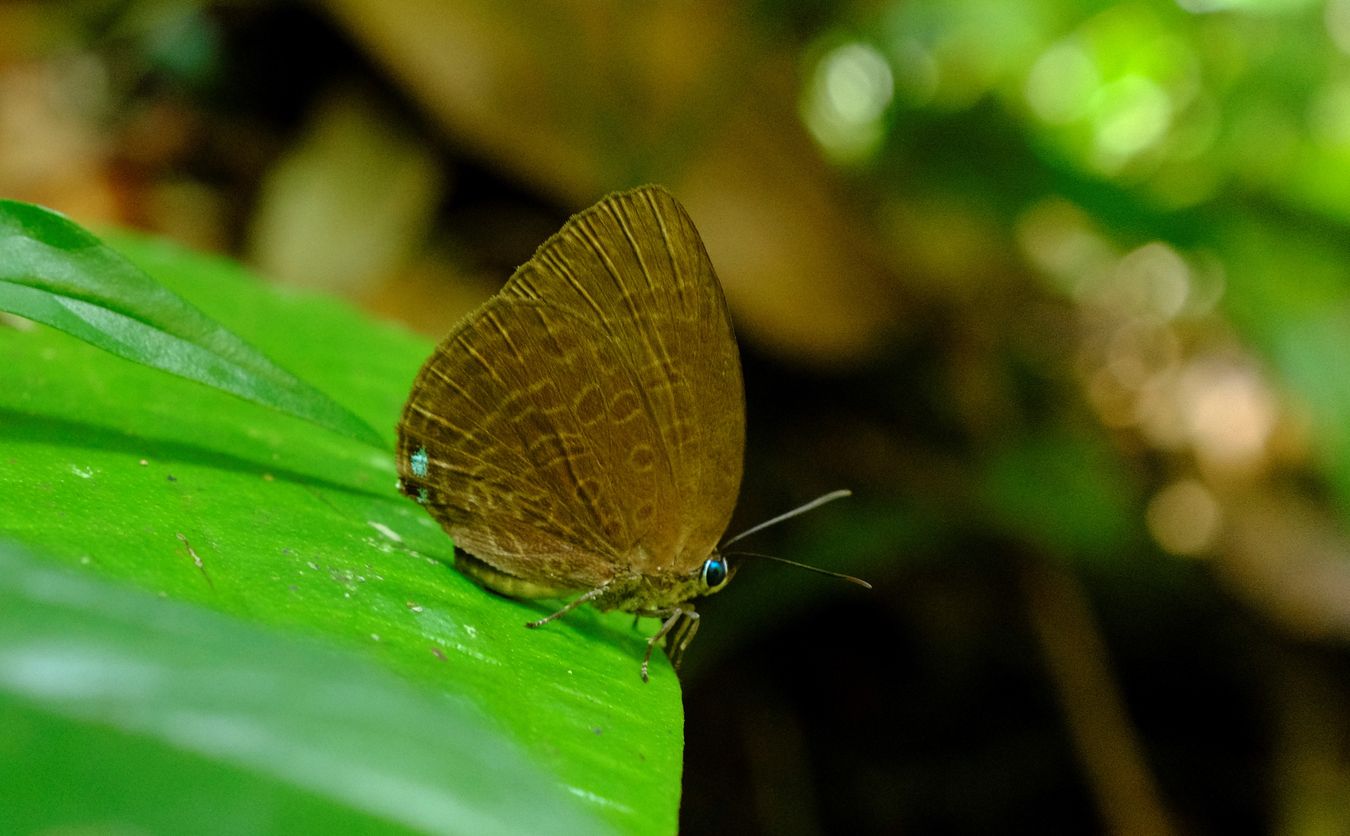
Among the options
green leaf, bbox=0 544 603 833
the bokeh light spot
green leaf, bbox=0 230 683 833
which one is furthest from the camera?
the bokeh light spot

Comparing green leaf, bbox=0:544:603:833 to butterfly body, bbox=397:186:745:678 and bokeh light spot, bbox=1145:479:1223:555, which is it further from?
bokeh light spot, bbox=1145:479:1223:555

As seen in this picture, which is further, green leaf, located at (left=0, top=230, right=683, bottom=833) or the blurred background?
the blurred background

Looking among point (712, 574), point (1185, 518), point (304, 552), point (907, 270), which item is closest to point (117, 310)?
point (304, 552)

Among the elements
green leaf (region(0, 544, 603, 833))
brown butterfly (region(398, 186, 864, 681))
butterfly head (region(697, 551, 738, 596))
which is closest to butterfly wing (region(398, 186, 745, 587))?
brown butterfly (region(398, 186, 864, 681))

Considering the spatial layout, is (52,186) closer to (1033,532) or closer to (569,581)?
(569,581)

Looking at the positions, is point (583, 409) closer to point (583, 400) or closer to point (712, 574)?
point (583, 400)

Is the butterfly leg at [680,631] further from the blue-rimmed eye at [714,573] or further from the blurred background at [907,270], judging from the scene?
the blurred background at [907,270]
